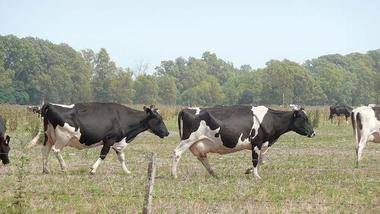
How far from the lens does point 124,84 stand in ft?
352

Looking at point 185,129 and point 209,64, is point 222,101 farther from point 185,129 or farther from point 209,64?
point 185,129

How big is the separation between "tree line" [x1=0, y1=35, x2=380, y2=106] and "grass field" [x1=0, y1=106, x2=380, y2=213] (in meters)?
86.6

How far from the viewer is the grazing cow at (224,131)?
613 inches

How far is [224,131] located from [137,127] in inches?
125

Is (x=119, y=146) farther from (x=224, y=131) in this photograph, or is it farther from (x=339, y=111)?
(x=339, y=111)

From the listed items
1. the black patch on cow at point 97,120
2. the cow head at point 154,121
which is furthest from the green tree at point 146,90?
the black patch on cow at point 97,120

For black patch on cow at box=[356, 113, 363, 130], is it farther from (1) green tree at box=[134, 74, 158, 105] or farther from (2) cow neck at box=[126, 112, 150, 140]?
(1) green tree at box=[134, 74, 158, 105]

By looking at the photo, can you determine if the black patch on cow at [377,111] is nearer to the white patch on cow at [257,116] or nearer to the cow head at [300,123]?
the cow head at [300,123]

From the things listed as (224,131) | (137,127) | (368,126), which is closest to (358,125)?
(368,126)

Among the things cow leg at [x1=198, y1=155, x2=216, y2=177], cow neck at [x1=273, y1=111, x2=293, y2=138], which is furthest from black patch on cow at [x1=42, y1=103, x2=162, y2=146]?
cow neck at [x1=273, y1=111, x2=293, y2=138]

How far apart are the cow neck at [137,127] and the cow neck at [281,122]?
4026 mm

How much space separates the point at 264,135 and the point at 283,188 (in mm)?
3244

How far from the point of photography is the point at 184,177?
49.3 feet

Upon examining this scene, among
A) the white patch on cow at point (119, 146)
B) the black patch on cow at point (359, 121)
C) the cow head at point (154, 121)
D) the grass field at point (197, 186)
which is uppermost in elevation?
the cow head at point (154, 121)
